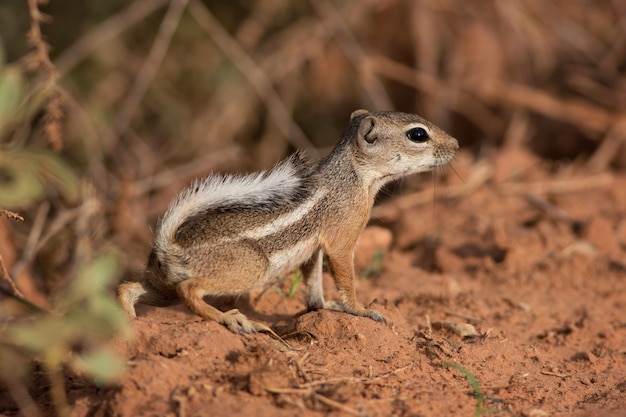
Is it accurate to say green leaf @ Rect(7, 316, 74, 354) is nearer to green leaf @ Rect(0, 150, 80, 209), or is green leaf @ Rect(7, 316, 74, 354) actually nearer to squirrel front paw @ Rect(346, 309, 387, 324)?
green leaf @ Rect(0, 150, 80, 209)

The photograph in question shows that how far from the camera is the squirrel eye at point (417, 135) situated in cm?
495

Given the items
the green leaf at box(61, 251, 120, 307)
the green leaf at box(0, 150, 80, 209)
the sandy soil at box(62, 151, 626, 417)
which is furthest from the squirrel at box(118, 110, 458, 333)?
the green leaf at box(61, 251, 120, 307)

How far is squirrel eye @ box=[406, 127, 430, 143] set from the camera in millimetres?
4949

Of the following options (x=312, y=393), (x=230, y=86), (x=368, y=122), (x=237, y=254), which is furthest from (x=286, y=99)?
(x=312, y=393)

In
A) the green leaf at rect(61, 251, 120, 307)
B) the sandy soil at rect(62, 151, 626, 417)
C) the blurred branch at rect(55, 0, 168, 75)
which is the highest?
the blurred branch at rect(55, 0, 168, 75)

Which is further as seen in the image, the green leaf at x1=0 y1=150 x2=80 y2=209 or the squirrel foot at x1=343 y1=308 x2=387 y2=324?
the squirrel foot at x1=343 y1=308 x2=387 y2=324

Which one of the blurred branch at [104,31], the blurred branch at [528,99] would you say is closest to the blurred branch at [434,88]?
the blurred branch at [528,99]

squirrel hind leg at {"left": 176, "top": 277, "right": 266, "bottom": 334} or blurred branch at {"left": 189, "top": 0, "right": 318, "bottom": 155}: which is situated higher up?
blurred branch at {"left": 189, "top": 0, "right": 318, "bottom": 155}

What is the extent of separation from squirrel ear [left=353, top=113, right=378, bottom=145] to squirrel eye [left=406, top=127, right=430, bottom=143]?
9.6 inches

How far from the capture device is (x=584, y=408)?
368 cm

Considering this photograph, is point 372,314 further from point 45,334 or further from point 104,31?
point 104,31

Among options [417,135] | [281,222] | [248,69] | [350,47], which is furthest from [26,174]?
[350,47]

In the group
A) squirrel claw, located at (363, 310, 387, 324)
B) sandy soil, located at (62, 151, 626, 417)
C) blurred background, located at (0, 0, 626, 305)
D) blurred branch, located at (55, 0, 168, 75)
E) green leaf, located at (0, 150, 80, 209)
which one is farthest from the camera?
blurred background, located at (0, 0, 626, 305)

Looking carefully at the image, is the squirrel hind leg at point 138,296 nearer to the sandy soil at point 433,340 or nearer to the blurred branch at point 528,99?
the sandy soil at point 433,340
